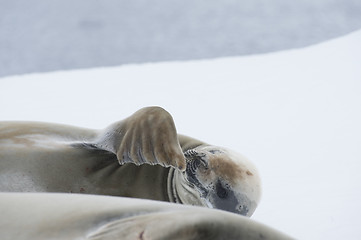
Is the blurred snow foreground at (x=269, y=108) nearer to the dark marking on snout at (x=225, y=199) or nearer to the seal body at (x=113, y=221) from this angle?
the dark marking on snout at (x=225, y=199)

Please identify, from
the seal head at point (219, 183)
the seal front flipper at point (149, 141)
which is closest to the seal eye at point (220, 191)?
the seal head at point (219, 183)

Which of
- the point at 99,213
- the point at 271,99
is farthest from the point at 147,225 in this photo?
the point at 271,99

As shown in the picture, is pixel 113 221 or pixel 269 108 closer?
pixel 113 221

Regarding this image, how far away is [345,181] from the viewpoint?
1630 millimetres

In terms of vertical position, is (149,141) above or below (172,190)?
above

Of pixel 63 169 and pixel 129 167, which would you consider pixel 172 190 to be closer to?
pixel 129 167

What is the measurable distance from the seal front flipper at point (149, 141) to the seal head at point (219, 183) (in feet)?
0.36

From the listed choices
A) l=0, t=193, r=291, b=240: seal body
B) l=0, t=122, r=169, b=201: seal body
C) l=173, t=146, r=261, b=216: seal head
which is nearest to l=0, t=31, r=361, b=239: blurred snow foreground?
l=173, t=146, r=261, b=216: seal head

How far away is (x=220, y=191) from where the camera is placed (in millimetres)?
1168

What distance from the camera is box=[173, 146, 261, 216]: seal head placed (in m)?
1.17

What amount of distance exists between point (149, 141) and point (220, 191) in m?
0.17

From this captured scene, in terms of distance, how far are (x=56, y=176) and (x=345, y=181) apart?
0.78 m

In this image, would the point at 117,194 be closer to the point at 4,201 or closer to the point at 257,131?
the point at 4,201

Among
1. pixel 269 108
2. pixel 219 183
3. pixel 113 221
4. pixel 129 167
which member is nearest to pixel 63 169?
pixel 129 167
